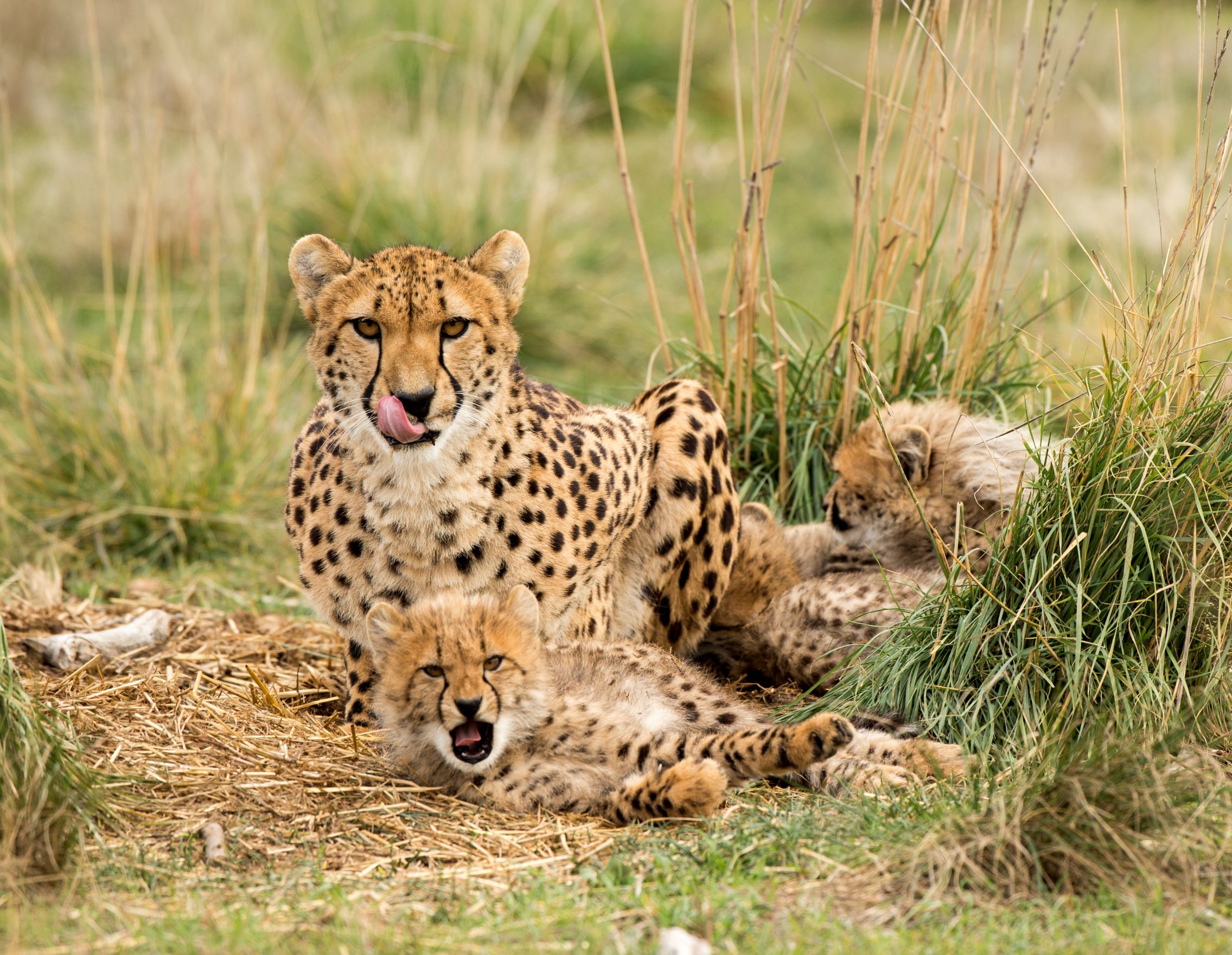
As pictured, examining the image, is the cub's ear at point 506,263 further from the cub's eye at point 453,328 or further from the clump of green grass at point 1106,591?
the clump of green grass at point 1106,591

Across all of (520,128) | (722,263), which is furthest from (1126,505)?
(520,128)

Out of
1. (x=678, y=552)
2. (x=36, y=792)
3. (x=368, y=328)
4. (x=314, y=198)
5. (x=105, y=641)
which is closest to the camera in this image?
(x=36, y=792)

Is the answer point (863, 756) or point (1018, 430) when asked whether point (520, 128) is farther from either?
point (863, 756)

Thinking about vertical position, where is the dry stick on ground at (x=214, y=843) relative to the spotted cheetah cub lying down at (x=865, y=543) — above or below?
below

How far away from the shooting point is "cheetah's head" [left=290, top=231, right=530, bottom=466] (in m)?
3.20

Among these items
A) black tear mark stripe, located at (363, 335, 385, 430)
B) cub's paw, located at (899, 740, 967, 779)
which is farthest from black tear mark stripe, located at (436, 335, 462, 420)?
cub's paw, located at (899, 740, 967, 779)

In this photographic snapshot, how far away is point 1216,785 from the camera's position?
2725mm

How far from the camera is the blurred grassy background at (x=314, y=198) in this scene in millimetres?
5512

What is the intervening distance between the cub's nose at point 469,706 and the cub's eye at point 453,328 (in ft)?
2.85

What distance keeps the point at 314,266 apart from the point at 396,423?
54 cm

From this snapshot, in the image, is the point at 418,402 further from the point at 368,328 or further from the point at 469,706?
the point at 469,706

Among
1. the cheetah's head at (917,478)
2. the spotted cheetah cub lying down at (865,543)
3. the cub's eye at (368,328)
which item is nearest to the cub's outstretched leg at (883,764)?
the spotted cheetah cub lying down at (865,543)

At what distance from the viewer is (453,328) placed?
130 inches

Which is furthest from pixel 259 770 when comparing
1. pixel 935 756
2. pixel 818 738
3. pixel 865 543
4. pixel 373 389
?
pixel 865 543
